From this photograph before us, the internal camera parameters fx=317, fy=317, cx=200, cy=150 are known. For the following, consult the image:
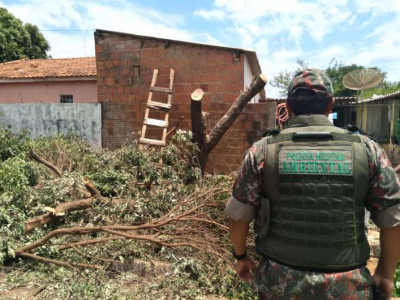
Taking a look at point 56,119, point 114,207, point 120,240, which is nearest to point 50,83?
point 56,119

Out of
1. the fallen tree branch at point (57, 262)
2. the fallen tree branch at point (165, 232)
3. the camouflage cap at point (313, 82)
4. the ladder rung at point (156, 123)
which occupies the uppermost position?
the camouflage cap at point (313, 82)

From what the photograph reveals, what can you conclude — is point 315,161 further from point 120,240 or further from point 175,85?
point 175,85

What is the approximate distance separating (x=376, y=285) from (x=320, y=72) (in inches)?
41.1

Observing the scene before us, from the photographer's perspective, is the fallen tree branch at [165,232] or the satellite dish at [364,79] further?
the satellite dish at [364,79]

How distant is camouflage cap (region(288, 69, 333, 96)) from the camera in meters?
1.47

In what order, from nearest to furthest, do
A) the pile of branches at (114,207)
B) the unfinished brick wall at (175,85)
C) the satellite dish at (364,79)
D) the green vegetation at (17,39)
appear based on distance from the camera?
the pile of branches at (114,207), the unfinished brick wall at (175,85), the satellite dish at (364,79), the green vegetation at (17,39)

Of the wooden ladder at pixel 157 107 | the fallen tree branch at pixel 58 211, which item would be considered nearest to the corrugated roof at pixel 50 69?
the wooden ladder at pixel 157 107

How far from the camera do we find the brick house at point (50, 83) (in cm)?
1201

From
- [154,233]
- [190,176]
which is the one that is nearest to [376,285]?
[154,233]

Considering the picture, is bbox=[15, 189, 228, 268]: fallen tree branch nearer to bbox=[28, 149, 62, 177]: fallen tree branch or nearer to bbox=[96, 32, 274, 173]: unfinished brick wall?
bbox=[28, 149, 62, 177]: fallen tree branch

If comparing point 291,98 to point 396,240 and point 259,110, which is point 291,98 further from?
point 259,110

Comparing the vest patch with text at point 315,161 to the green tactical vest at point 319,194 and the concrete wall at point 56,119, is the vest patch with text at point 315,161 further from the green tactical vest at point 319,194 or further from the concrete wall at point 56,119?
the concrete wall at point 56,119

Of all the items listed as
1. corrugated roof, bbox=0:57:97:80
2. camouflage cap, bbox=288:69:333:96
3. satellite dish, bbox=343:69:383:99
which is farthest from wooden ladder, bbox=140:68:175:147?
satellite dish, bbox=343:69:383:99

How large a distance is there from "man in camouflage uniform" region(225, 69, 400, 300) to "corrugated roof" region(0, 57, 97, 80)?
11279 millimetres
